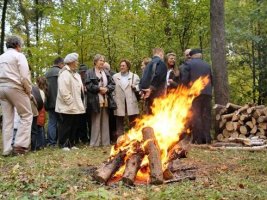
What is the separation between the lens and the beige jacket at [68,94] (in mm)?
9406

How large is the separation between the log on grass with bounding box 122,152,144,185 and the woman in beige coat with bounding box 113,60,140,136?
4.10 metres

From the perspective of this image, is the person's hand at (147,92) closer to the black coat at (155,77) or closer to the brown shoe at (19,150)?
the black coat at (155,77)

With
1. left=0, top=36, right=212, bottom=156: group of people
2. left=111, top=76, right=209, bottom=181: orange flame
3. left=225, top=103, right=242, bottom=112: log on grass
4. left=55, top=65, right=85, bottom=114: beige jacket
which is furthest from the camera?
left=225, top=103, right=242, bottom=112: log on grass

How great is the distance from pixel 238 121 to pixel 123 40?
5.64m

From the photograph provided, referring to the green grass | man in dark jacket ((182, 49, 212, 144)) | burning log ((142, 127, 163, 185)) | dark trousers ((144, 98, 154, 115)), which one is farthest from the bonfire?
man in dark jacket ((182, 49, 212, 144))

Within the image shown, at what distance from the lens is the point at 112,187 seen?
565 centimetres

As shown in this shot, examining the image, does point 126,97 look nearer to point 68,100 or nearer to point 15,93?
point 68,100

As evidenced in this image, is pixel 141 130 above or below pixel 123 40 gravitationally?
below

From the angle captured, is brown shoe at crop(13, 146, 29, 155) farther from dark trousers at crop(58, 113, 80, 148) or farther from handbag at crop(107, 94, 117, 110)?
handbag at crop(107, 94, 117, 110)

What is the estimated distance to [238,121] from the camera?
10.7 metres

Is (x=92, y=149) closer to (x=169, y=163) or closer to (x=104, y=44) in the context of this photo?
(x=169, y=163)

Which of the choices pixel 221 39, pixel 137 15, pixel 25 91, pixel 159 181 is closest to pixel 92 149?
pixel 25 91

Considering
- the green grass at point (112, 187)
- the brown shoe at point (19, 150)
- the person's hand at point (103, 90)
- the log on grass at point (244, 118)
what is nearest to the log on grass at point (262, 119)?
the log on grass at point (244, 118)

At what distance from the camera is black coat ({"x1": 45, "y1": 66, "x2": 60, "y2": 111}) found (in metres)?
10.2
